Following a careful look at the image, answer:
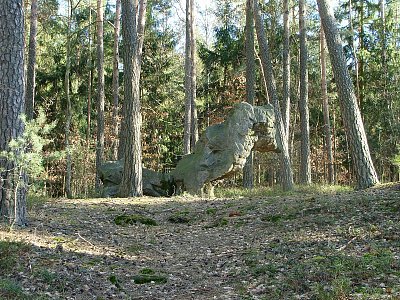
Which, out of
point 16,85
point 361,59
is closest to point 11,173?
point 16,85

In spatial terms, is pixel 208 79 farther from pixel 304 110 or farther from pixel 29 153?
pixel 29 153

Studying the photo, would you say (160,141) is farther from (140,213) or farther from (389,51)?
(140,213)

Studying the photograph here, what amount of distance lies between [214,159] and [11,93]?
8.58 metres

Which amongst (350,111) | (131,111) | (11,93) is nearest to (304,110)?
(350,111)

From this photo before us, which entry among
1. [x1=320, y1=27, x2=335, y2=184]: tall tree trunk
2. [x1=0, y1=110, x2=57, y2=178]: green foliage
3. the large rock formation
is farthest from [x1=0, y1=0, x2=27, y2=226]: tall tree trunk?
[x1=320, y1=27, x2=335, y2=184]: tall tree trunk

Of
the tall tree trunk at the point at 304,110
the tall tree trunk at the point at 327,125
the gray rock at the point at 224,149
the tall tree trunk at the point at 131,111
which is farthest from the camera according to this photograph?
the tall tree trunk at the point at 327,125

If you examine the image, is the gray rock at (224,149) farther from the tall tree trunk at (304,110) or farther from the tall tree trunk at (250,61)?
the tall tree trunk at (304,110)

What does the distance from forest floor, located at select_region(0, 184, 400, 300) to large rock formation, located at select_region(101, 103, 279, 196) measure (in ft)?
13.4

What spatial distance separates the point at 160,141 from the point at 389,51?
49.1ft

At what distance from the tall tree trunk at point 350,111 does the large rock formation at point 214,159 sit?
405cm

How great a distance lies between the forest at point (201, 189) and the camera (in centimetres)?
536

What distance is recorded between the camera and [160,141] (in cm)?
2834

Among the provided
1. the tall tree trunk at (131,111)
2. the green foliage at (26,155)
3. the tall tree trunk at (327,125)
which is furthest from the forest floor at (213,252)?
the tall tree trunk at (327,125)

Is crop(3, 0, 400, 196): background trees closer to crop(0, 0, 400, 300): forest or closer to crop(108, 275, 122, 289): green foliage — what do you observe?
crop(0, 0, 400, 300): forest
